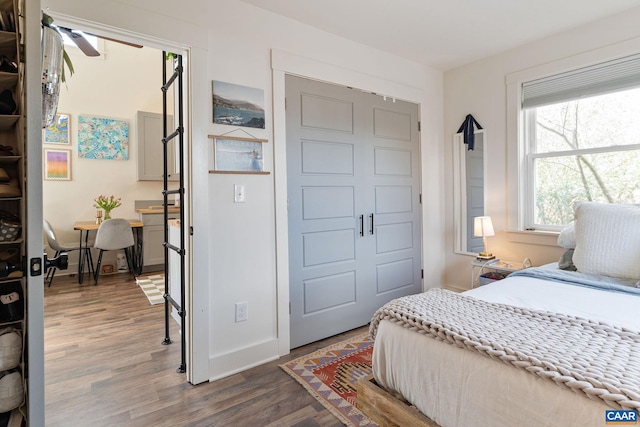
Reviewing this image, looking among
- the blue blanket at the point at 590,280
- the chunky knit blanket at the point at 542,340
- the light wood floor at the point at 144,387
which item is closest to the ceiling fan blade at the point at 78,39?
the light wood floor at the point at 144,387

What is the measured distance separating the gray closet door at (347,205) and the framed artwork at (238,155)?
10.5 inches

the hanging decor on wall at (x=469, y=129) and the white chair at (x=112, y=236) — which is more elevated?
the hanging decor on wall at (x=469, y=129)

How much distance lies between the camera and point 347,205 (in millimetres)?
2900

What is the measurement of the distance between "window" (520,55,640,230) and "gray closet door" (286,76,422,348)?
106cm

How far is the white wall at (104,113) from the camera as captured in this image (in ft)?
15.9

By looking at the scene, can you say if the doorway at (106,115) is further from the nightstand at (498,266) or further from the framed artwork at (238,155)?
the nightstand at (498,266)

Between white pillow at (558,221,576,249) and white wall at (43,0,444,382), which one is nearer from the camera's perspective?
white wall at (43,0,444,382)

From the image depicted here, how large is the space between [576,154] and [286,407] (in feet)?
9.94

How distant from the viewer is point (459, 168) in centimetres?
361

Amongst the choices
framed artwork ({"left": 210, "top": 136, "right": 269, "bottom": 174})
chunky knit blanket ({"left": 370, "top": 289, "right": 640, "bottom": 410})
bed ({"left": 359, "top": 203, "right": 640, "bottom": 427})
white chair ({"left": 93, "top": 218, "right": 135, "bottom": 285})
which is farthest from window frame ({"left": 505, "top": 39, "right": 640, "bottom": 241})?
white chair ({"left": 93, "top": 218, "right": 135, "bottom": 285})

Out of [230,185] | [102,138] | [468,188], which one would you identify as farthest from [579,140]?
[102,138]

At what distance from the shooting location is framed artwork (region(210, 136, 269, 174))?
7.27 feet

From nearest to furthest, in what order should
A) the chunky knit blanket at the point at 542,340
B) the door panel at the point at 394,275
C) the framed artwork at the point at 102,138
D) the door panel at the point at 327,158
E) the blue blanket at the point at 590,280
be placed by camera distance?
1. the chunky knit blanket at the point at 542,340
2. the blue blanket at the point at 590,280
3. the door panel at the point at 327,158
4. the door panel at the point at 394,275
5. the framed artwork at the point at 102,138

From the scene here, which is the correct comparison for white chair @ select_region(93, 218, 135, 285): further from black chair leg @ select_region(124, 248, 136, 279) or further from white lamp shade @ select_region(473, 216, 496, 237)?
white lamp shade @ select_region(473, 216, 496, 237)
